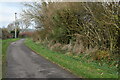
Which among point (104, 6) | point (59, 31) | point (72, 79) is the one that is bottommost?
point (72, 79)

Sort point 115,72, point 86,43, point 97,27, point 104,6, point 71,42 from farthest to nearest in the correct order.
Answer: point 71,42, point 86,43, point 97,27, point 104,6, point 115,72

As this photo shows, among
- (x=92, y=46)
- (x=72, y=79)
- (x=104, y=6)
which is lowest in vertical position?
(x=72, y=79)

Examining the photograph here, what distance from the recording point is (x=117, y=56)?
1017 cm

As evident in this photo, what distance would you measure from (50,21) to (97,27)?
27.6ft

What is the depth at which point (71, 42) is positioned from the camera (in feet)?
52.0

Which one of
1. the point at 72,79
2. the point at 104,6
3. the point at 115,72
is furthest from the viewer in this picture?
the point at 104,6

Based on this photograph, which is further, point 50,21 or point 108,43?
point 50,21

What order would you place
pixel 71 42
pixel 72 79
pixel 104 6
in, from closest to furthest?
pixel 72 79
pixel 104 6
pixel 71 42

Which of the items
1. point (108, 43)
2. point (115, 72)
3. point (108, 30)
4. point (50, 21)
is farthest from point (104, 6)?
point (50, 21)

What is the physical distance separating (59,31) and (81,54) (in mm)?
4728

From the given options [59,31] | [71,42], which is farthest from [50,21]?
[71,42]

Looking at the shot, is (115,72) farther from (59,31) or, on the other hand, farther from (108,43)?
(59,31)

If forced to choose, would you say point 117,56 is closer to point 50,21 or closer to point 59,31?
point 59,31

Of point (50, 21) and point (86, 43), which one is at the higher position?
point (50, 21)
